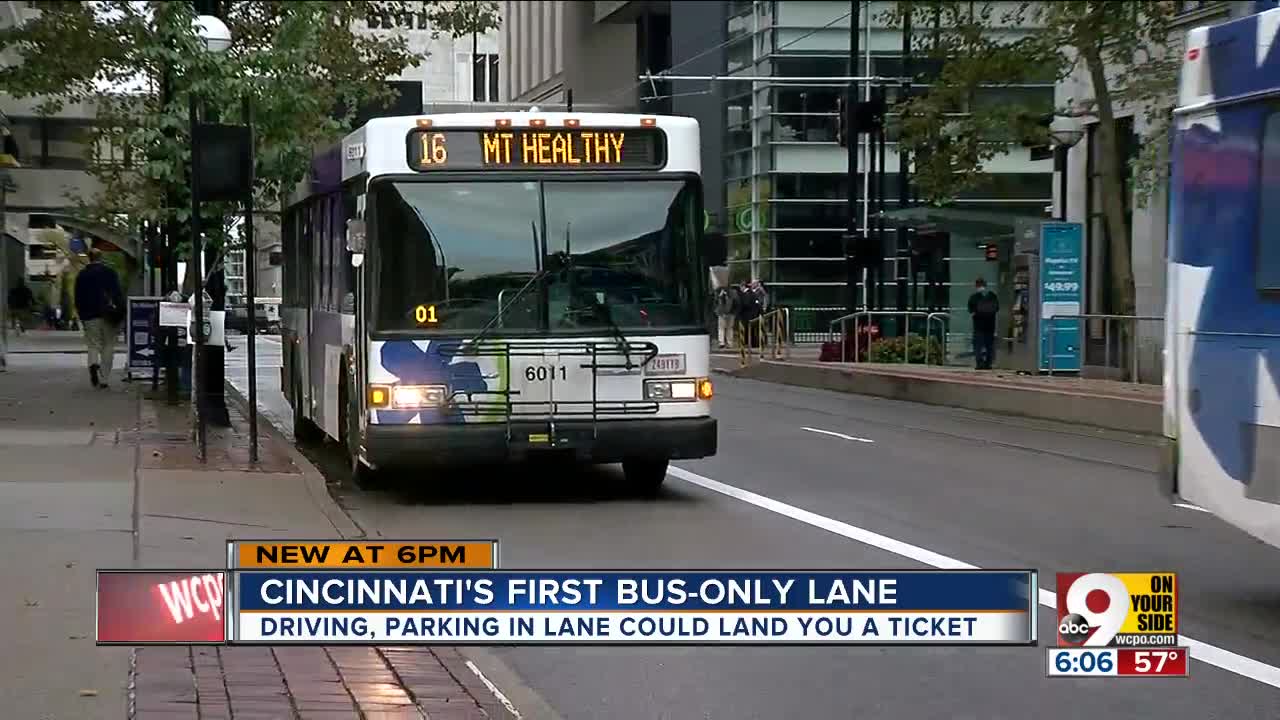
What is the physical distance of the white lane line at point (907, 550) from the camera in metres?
8.30

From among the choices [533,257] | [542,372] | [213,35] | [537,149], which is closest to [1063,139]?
[213,35]

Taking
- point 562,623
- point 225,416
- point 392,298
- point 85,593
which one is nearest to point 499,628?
point 562,623

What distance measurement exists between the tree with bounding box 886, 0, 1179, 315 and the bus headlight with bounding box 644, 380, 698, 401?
1501 cm

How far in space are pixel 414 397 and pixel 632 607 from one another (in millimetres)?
8923

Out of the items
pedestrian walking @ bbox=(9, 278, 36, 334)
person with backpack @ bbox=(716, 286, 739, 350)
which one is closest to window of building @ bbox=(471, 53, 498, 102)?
pedestrian walking @ bbox=(9, 278, 36, 334)

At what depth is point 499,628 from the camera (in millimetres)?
5355

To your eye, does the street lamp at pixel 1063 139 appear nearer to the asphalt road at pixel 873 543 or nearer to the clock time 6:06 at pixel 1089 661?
the asphalt road at pixel 873 543

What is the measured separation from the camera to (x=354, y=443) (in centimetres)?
1548

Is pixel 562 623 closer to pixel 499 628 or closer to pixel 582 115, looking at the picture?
pixel 499 628

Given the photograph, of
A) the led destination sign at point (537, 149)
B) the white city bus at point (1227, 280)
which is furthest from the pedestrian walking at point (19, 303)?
the white city bus at point (1227, 280)

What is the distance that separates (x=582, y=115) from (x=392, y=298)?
6.45 feet

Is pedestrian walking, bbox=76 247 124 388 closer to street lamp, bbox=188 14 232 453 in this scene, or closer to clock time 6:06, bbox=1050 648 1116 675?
street lamp, bbox=188 14 232 453

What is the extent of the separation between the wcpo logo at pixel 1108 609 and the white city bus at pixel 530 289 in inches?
348

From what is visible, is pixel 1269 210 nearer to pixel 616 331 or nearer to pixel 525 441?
pixel 616 331
